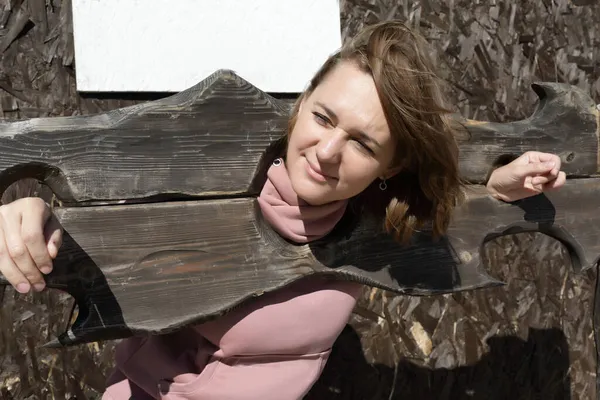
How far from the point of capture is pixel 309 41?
168cm

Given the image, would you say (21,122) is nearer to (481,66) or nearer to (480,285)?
(480,285)

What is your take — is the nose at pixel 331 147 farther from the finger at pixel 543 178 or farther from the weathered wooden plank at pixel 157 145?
the finger at pixel 543 178

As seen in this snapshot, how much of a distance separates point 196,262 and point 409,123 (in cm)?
40

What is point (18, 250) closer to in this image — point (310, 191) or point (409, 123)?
point (310, 191)

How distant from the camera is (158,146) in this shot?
3.48 feet

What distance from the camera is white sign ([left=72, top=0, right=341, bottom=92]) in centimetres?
152

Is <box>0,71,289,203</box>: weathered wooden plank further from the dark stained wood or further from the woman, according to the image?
the dark stained wood

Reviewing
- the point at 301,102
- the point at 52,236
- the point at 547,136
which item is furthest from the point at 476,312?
the point at 52,236

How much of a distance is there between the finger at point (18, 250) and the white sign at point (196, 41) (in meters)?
0.74

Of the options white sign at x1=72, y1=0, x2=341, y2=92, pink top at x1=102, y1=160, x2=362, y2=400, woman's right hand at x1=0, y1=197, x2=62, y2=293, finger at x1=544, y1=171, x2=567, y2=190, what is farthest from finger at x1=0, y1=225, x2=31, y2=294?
finger at x1=544, y1=171, x2=567, y2=190

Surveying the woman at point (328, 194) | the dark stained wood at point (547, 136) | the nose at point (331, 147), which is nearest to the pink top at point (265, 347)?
the woman at point (328, 194)

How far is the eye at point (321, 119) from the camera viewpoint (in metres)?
1.03

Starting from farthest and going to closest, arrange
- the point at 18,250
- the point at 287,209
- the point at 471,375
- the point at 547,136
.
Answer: the point at 471,375 < the point at 547,136 < the point at 287,209 < the point at 18,250

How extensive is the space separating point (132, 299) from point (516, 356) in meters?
1.31
